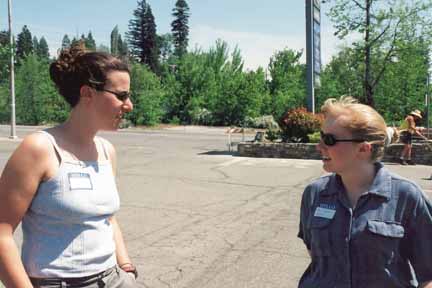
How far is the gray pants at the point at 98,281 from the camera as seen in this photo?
2.07 meters

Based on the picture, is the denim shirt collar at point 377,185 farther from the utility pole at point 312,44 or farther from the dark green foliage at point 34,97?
the dark green foliage at point 34,97

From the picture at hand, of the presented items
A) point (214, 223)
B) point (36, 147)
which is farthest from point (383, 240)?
point (214, 223)

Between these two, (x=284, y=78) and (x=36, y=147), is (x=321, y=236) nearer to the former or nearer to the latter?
(x=36, y=147)

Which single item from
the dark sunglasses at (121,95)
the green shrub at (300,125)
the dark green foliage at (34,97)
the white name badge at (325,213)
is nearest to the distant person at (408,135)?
the green shrub at (300,125)

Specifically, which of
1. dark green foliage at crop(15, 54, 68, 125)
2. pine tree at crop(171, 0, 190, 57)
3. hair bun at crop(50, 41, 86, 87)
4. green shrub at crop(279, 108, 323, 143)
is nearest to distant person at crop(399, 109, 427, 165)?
green shrub at crop(279, 108, 323, 143)

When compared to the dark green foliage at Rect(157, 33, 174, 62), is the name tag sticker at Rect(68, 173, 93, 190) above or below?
below

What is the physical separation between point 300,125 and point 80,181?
17.0 m

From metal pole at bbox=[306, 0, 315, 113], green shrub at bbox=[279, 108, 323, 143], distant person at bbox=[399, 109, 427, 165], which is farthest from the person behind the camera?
metal pole at bbox=[306, 0, 315, 113]

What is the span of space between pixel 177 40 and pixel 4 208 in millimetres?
89889

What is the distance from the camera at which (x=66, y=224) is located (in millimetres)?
2088

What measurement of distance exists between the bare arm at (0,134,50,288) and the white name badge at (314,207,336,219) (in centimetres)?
118

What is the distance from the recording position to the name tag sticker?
6.84 ft

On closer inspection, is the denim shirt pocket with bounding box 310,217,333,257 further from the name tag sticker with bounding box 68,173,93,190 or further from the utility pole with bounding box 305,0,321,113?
the utility pole with bounding box 305,0,321,113

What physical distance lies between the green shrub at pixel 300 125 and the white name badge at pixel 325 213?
54.1ft
